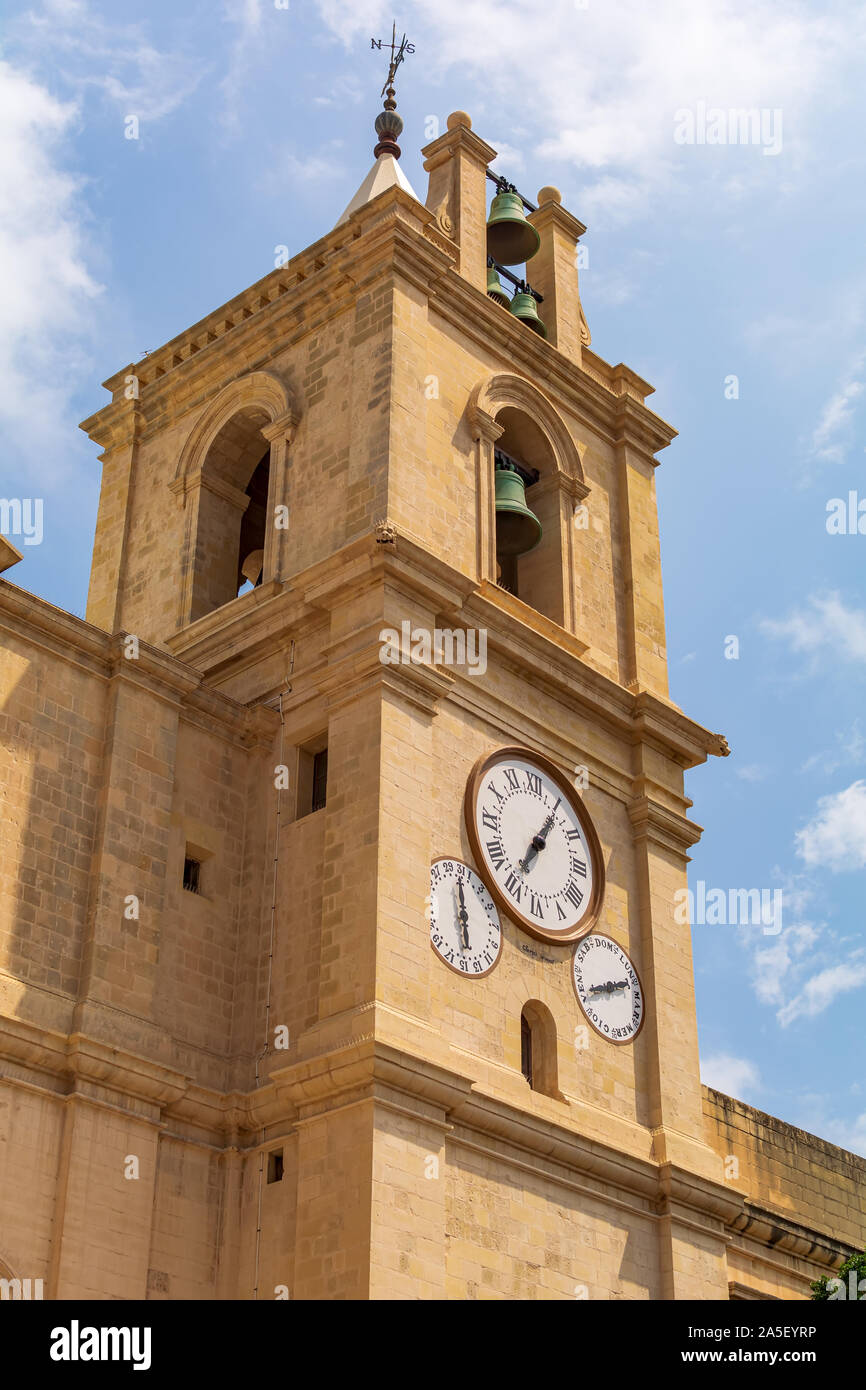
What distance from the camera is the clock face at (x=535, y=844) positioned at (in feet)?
86.2

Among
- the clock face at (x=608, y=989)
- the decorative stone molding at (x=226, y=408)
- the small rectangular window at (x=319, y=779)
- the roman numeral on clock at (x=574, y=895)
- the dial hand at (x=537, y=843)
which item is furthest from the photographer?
the decorative stone molding at (x=226, y=408)

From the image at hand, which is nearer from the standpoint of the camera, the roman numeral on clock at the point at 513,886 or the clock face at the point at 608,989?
the roman numeral on clock at the point at 513,886

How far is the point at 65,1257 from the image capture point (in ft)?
70.7

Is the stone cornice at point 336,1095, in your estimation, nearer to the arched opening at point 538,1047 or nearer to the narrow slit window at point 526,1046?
the arched opening at point 538,1047

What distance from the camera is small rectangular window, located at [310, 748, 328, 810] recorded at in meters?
26.6

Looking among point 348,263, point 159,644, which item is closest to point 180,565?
point 159,644

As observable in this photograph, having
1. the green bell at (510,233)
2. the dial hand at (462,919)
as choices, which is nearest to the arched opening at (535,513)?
the green bell at (510,233)

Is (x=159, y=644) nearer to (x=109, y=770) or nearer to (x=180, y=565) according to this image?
(x=180, y=565)

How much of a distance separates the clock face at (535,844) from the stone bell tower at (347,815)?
30 cm

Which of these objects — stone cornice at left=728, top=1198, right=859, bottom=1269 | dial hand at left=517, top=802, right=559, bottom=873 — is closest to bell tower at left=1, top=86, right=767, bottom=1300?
dial hand at left=517, top=802, right=559, bottom=873

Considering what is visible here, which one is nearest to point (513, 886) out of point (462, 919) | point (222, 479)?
point (462, 919)

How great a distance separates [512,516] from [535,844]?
18.2 ft

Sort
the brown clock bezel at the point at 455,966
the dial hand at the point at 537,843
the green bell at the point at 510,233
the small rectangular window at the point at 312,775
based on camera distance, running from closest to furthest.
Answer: the brown clock bezel at the point at 455,966
the small rectangular window at the point at 312,775
the dial hand at the point at 537,843
the green bell at the point at 510,233

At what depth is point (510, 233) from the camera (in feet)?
113
